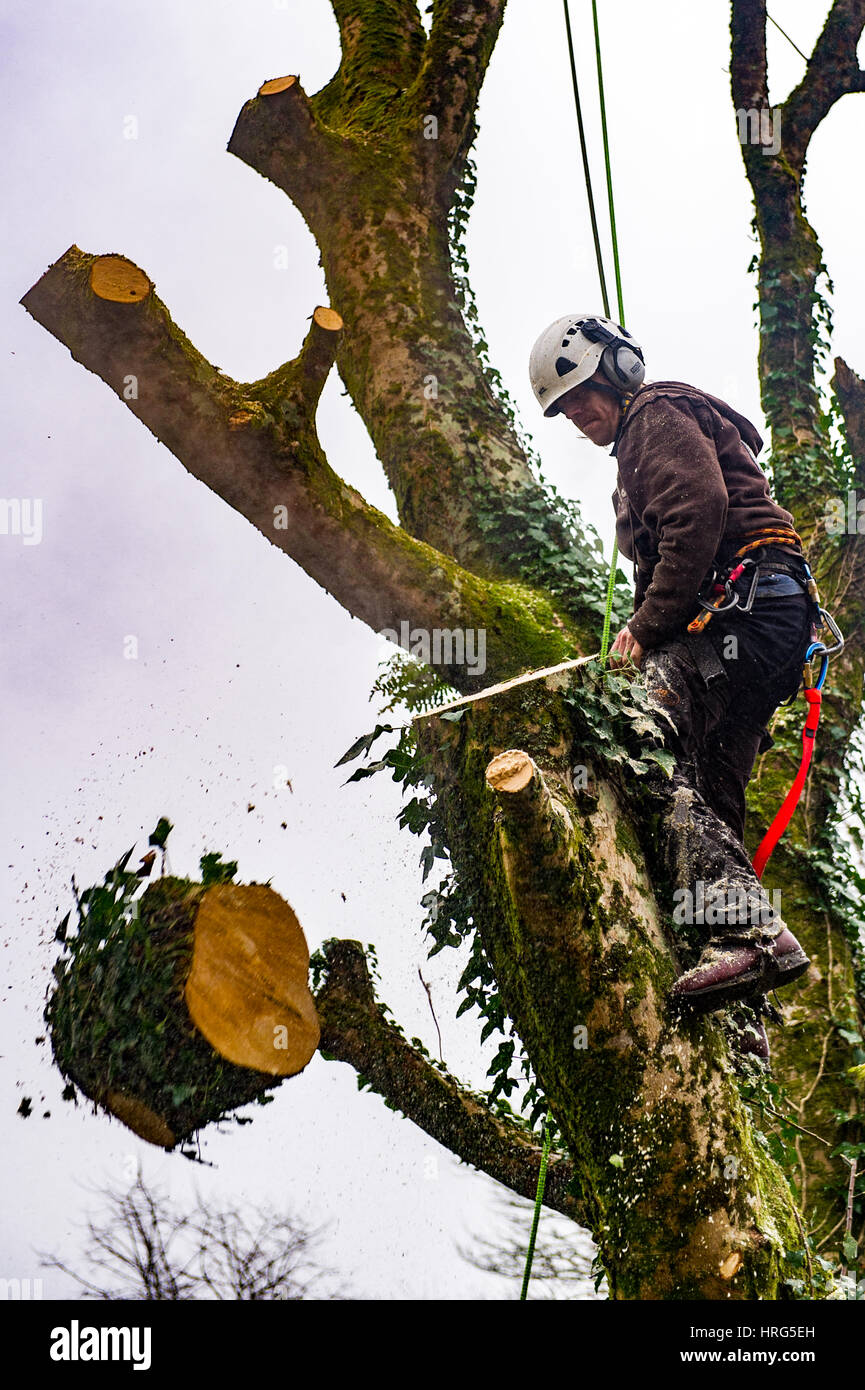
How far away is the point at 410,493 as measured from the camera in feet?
13.7

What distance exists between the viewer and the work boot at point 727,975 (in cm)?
245

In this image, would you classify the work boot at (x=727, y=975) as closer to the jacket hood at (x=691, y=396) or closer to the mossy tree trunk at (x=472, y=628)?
the mossy tree trunk at (x=472, y=628)

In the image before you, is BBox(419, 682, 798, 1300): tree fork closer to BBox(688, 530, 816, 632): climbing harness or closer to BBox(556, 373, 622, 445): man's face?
BBox(688, 530, 816, 632): climbing harness

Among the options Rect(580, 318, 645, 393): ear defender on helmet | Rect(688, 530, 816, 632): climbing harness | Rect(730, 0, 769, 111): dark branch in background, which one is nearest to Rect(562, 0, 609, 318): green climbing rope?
Rect(580, 318, 645, 393): ear defender on helmet

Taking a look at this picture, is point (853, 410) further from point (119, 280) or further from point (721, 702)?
point (119, 280)

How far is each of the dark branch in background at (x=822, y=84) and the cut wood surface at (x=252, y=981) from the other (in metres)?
5.79

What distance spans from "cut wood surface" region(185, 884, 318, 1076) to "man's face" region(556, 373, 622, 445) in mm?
1980

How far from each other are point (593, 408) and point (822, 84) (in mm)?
4316

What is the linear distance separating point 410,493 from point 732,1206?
9.51 ft

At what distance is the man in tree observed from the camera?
9.69 ft

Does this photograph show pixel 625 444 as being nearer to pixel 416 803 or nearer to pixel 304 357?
pixel 304 357

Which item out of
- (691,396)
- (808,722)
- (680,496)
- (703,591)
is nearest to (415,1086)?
(808,722)
